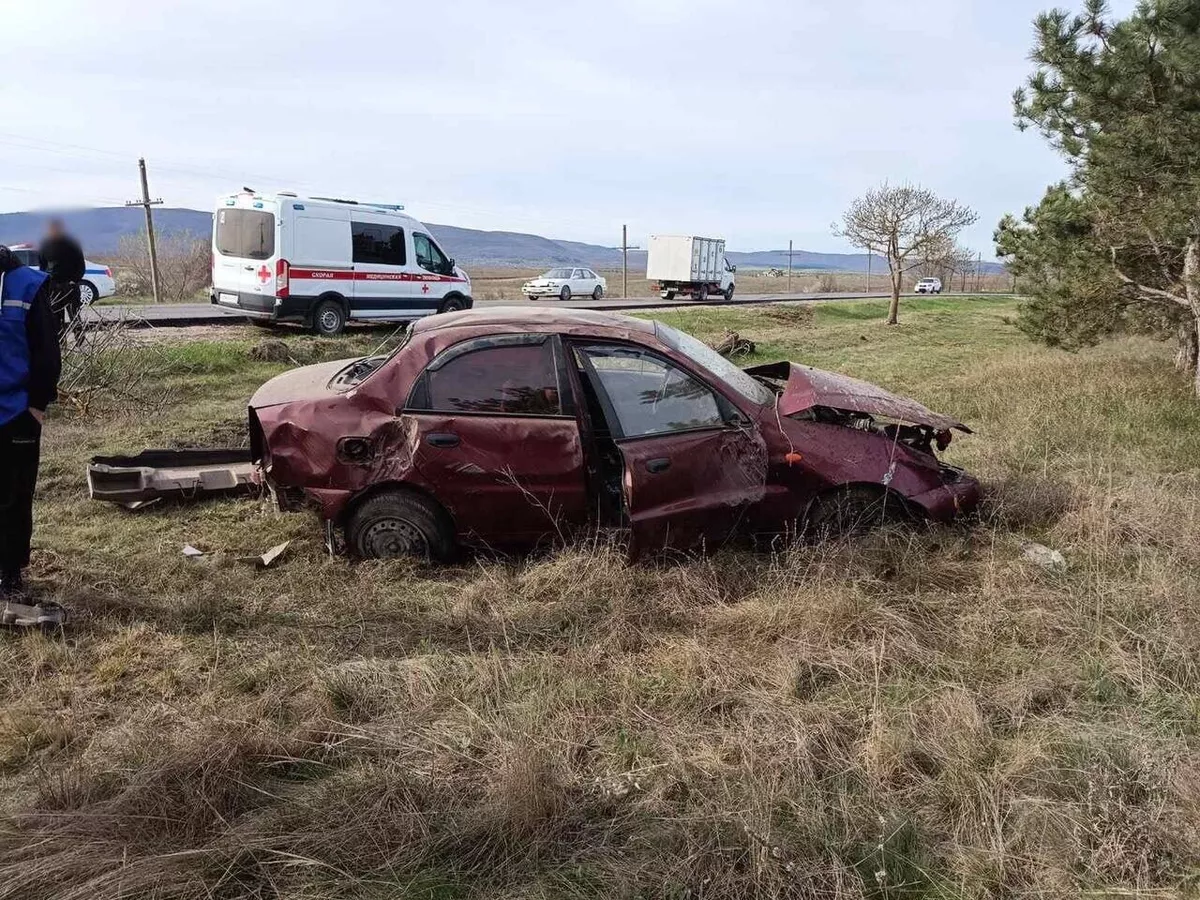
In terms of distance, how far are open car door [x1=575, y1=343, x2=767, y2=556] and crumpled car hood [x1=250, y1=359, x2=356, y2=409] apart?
5.21 feet

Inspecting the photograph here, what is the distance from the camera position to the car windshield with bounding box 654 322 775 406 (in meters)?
4.92

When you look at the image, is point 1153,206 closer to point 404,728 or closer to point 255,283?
point 404,728

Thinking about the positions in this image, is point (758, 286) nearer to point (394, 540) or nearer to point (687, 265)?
point (687, 265)

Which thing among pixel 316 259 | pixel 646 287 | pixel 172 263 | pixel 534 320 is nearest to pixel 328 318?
pixel 316 259

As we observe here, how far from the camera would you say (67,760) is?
2.91 meters

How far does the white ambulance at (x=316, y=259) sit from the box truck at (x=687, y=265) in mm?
22375

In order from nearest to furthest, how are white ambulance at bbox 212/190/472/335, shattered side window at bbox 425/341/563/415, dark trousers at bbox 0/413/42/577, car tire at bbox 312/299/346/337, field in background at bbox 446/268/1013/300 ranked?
dark trousers at bbox 0/413/42/577, shattered side window at bbox 425/341/563/415, white ambulance at bbox 212/190/472/335, car tire at bbox 312/299/346/337, field in background at bbox 446/268/1013/300

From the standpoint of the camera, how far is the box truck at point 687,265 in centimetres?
3756

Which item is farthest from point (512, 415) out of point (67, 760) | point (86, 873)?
point (86, 873)

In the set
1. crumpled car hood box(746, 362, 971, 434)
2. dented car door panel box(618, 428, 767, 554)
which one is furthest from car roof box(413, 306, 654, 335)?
crumpled car hood box(746, 362, 971, 434)

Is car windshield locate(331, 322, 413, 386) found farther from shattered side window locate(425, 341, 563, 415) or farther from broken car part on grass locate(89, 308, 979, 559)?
shattered side window locate(425, 341, 563, 415)

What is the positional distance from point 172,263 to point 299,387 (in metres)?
29.7

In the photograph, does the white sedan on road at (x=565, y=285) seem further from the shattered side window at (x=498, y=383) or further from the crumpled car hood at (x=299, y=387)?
the shattered side window at (x=498, y=383)

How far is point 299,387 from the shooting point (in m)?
5.07
